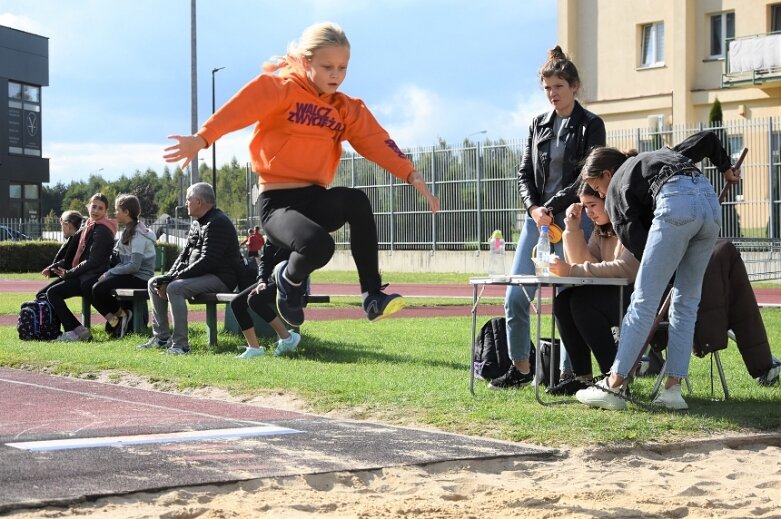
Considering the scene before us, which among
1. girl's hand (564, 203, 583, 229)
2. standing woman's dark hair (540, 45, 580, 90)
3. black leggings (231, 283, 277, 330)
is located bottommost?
black leggings (231, 283, 277, 330)

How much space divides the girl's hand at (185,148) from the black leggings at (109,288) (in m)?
6.61

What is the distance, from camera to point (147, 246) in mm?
13031

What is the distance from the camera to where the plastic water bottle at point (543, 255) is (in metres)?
7.49

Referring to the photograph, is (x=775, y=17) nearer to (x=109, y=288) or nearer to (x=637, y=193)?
(x=109, y=288)

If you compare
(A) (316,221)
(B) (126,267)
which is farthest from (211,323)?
(A) (316,221)

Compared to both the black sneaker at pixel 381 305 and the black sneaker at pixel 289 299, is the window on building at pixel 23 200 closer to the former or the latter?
the black sneaker at pixel 289 299

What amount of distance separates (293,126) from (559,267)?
6.22 feet

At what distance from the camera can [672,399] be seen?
23.5 ft

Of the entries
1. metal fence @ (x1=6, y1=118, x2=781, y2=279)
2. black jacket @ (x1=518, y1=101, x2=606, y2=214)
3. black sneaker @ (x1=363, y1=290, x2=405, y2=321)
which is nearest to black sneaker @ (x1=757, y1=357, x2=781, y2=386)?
black jacket @ (x1=518, y1=101, x2=606, y2=214)

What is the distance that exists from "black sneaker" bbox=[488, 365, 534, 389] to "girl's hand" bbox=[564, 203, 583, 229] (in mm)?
1188

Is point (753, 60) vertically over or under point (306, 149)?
over

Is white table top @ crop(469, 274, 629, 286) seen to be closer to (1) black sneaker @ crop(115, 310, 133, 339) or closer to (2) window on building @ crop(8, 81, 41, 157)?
(1) black sneaker @ crop(115, 310, 133, 339)

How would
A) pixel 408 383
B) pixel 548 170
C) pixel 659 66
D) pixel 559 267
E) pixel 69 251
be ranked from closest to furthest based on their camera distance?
pixel 559 267, pixel 548 170, pixel 408 383, pixel 69 251, pixel 659 66

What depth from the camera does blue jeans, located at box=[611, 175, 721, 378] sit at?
6906 millimetres
